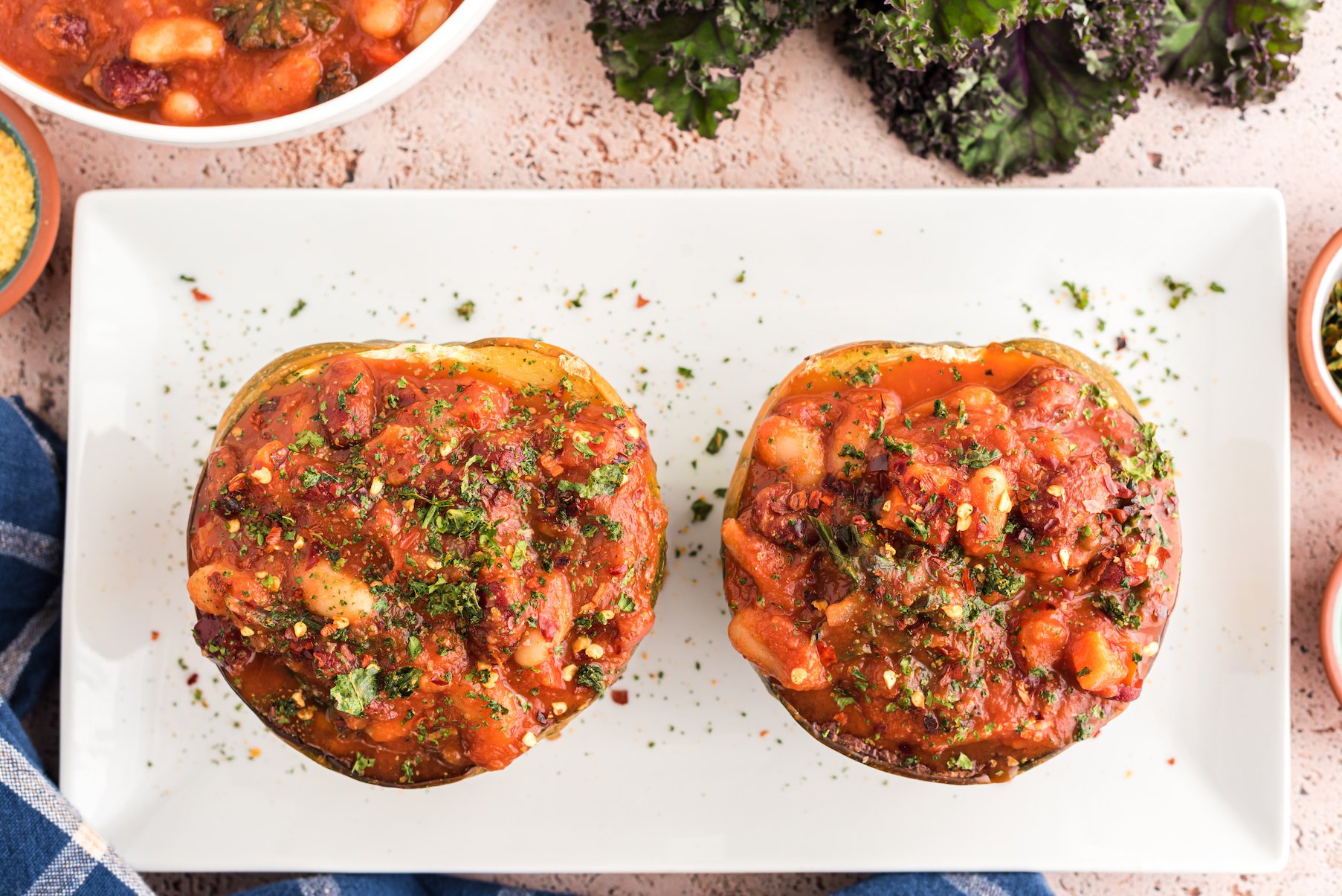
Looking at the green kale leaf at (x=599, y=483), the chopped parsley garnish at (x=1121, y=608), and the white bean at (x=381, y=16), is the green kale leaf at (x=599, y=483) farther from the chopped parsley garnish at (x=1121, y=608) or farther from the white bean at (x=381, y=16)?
the white bean at (x=381, y=16)

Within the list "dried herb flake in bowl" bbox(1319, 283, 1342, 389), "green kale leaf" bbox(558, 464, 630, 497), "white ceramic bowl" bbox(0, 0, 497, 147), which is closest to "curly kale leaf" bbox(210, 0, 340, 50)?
"white ceramic bowl" bbox(0, 0, 497, 147)

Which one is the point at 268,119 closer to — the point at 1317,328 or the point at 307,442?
the point at 307,442

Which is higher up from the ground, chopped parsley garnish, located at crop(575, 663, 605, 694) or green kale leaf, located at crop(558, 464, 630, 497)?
green kale leaf, located at crop(558, 464, 630, 497)

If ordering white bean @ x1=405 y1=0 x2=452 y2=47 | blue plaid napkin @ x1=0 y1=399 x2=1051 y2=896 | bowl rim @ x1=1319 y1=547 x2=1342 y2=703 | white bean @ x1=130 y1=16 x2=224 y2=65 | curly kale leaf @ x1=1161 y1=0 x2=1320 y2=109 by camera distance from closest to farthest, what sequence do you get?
white bean @ x1=130 y1=16 x2=224 y2=65 < white bean @ x1=405 y1=0 x2=452 y2=47 < blue plaid napkin @ x1=0 y1=399 x2=1051 y2=896 < bowl rim @ x1=1319 y1=547 x2=1342 y2=703 < curly kale leaf @ x1=1161 y1=0 x2=1320 y2=109

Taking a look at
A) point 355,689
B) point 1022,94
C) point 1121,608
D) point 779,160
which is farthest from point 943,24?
point 355,689

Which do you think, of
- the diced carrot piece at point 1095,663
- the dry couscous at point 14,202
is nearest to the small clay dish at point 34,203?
the dry couscous at point 14,202

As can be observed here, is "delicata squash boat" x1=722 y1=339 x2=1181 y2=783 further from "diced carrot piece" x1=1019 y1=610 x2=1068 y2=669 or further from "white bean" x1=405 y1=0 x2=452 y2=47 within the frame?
"white bean" x1=405 y1=0 x2=452 y2=47

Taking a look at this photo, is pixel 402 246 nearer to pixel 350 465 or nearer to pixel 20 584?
pixel 350 465
